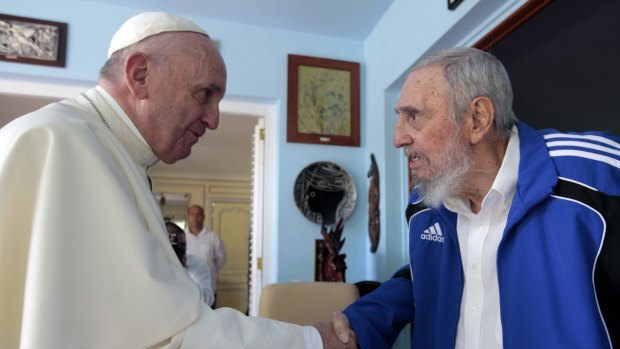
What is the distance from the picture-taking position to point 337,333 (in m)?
1.26

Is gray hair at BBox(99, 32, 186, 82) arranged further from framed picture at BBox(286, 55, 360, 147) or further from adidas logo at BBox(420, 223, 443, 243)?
framed picture at BBox(286, 55, 360, 147)

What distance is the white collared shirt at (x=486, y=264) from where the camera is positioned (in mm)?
1161

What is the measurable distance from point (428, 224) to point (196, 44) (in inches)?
35.5

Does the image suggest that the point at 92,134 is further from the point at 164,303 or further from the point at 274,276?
the point at 274,276

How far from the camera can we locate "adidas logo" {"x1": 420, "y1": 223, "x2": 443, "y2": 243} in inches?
53.7

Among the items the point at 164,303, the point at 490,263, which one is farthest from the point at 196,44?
the point at 490,263

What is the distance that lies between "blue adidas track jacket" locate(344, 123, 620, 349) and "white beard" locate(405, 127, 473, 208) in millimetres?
156

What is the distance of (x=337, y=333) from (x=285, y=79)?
2416 millimetres

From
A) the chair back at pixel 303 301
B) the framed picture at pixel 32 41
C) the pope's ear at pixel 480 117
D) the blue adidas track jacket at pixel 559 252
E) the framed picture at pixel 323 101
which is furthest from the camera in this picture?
the framed picture at pixel 323 101

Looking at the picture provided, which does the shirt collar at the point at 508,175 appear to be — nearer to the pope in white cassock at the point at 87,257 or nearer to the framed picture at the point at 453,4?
the pope in white cassock at the point at 87,257

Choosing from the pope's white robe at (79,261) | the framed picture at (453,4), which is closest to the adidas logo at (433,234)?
the pope's white robe at (79,261)

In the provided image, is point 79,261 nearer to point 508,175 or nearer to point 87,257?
point 87,257

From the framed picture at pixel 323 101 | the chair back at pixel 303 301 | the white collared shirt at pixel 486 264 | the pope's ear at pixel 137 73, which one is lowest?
the chair back at pixel 303 301

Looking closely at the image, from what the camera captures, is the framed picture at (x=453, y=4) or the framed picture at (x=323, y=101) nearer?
the framed picture at (x=453, y=4)
